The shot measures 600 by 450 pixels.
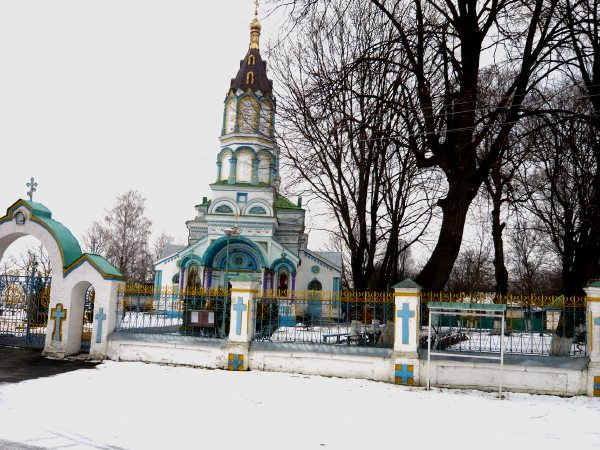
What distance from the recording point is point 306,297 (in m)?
12.3

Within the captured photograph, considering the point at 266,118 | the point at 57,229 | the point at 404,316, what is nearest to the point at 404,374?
the point at 404,316

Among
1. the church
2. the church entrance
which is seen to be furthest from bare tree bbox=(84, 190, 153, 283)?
the church entrance

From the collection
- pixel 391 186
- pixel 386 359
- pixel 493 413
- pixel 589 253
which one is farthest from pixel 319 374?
pixel 589 253

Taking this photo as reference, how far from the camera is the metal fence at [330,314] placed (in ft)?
39.0

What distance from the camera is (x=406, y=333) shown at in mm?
11219

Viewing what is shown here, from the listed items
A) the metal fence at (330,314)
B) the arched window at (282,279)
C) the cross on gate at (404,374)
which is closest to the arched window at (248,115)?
the metal fence at (330,314)

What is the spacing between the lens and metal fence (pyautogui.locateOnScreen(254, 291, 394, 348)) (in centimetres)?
1188

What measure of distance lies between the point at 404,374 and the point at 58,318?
28.0 ft

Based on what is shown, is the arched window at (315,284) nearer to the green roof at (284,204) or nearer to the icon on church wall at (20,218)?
the green roof at (284,204)

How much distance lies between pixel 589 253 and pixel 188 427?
12.5 meters

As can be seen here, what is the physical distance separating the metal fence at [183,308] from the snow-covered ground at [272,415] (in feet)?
6.37

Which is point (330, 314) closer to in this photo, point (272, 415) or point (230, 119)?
point (272, 415)

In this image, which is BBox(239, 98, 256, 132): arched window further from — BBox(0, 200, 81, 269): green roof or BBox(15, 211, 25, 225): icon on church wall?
BBox(15, 211, 25, 225): icon on church wall

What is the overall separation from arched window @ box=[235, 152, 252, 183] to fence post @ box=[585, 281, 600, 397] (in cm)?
2648
